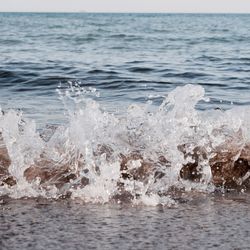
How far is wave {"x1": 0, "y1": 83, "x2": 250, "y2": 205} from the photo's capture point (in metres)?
4.42

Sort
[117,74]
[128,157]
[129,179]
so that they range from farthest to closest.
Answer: [117,74]
[128,157]
[129,179]

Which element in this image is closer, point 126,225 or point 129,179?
point 126,225

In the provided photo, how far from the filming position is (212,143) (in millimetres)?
5047

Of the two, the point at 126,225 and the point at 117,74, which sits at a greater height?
the point at 126,225

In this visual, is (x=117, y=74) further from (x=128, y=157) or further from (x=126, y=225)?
(x=126, y=225)

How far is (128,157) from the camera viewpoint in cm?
483

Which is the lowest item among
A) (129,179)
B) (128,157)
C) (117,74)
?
(117,74)

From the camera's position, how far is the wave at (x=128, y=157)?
174 inches

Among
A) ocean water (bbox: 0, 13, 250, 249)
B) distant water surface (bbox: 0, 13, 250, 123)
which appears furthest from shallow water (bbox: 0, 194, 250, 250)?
distant water surface (bbox: 0, 13, 250, 123)

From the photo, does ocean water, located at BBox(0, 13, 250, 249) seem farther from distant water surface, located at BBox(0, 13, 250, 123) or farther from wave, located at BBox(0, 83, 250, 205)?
distant water surface, located at BBox(0, 13, 250, 123)

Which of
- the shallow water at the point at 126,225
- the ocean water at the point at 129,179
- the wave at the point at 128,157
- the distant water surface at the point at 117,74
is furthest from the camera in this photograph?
the distant water surface at the point at 117,74

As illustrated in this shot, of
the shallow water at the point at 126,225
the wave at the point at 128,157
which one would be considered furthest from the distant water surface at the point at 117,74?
the shallow water at the point at 126,225

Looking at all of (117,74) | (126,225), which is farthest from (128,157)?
(117,74)

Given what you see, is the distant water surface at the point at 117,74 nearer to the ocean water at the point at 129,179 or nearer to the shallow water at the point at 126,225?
the ocean water at the point at 129,179
